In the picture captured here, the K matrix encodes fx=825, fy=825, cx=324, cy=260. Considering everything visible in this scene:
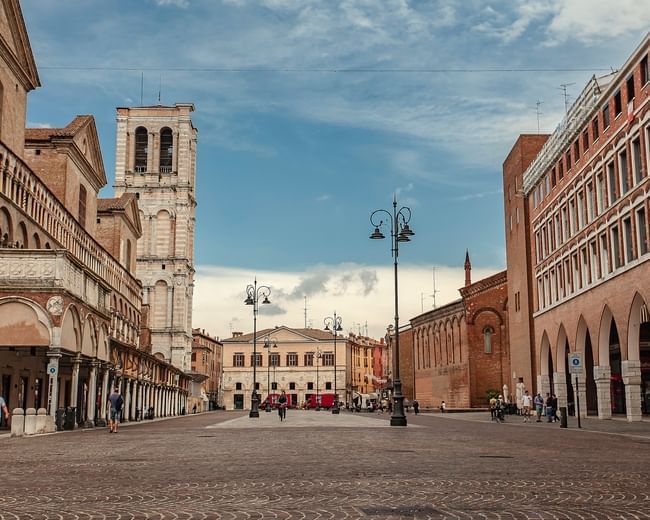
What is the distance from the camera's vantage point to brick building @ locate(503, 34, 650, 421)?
117ft

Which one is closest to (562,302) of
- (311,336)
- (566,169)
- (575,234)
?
(575,234)

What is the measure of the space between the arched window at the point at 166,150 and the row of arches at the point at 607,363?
5927 cm

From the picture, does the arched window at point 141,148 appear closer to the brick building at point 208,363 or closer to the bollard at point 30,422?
the brick building at point 208,363

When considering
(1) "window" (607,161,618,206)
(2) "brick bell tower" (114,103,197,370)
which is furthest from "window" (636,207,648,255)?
(2) "brick bell tower" (114,103,197,370)

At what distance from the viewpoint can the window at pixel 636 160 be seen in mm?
35250

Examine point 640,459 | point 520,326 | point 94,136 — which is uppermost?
point 94,136

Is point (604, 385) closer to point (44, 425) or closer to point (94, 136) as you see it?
point (44, 425)

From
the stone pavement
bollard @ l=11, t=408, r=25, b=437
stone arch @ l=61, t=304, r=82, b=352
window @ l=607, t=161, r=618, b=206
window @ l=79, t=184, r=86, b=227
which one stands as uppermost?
window @ l=79, t=184, r=86, b=227

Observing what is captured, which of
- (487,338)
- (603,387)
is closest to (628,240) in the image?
(603,387)

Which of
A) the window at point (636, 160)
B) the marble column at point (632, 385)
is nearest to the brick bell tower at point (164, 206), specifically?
the marble column at point (632, 385)

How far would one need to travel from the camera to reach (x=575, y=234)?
45344 mm

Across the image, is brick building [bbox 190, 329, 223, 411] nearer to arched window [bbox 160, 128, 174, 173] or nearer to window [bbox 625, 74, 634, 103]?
arched window [bbox 160, 128, 174, 173]

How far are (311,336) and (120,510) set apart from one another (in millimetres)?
129446

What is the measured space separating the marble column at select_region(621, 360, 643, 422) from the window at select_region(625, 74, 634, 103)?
11.6m
